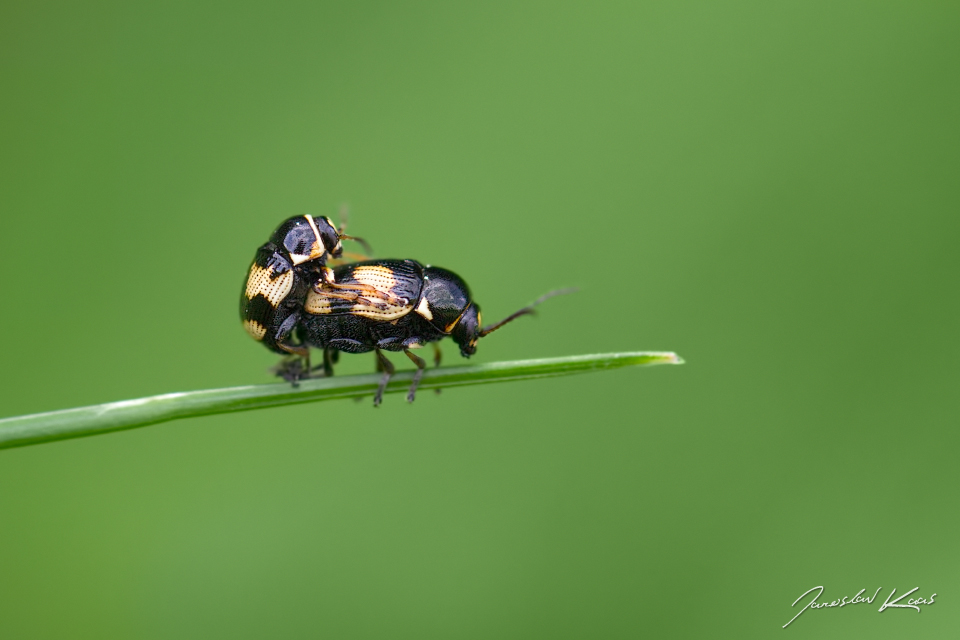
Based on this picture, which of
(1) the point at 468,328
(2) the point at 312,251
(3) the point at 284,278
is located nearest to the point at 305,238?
(2) the point at 312,251

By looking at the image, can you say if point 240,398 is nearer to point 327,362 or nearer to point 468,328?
Answer: point 327,362

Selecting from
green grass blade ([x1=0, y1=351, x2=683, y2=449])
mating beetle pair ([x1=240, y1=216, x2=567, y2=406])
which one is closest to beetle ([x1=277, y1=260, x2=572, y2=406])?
mating beetle pair ([x1=240, y1=216, x2=567, y2=406])

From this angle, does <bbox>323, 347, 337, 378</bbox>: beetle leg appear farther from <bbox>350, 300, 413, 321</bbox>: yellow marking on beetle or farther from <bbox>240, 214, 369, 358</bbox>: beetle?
<bbox>350, 300, 413, 321</bbox>: yellow marking on beetle

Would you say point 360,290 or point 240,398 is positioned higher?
point 360,290

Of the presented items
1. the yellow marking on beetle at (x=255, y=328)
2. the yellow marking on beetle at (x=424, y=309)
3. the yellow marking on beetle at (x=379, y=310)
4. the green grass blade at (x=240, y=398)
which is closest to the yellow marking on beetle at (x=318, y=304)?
the yellow marking on beetle at (x=379, y=310)

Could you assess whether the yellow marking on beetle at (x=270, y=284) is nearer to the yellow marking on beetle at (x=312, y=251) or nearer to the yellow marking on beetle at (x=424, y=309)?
the yellow marking on beetle at (x=312, y=251)

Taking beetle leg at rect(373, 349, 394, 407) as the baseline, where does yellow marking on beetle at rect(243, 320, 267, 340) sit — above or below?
above

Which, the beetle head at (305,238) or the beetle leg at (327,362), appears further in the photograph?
the beetle leg at (327,362)
